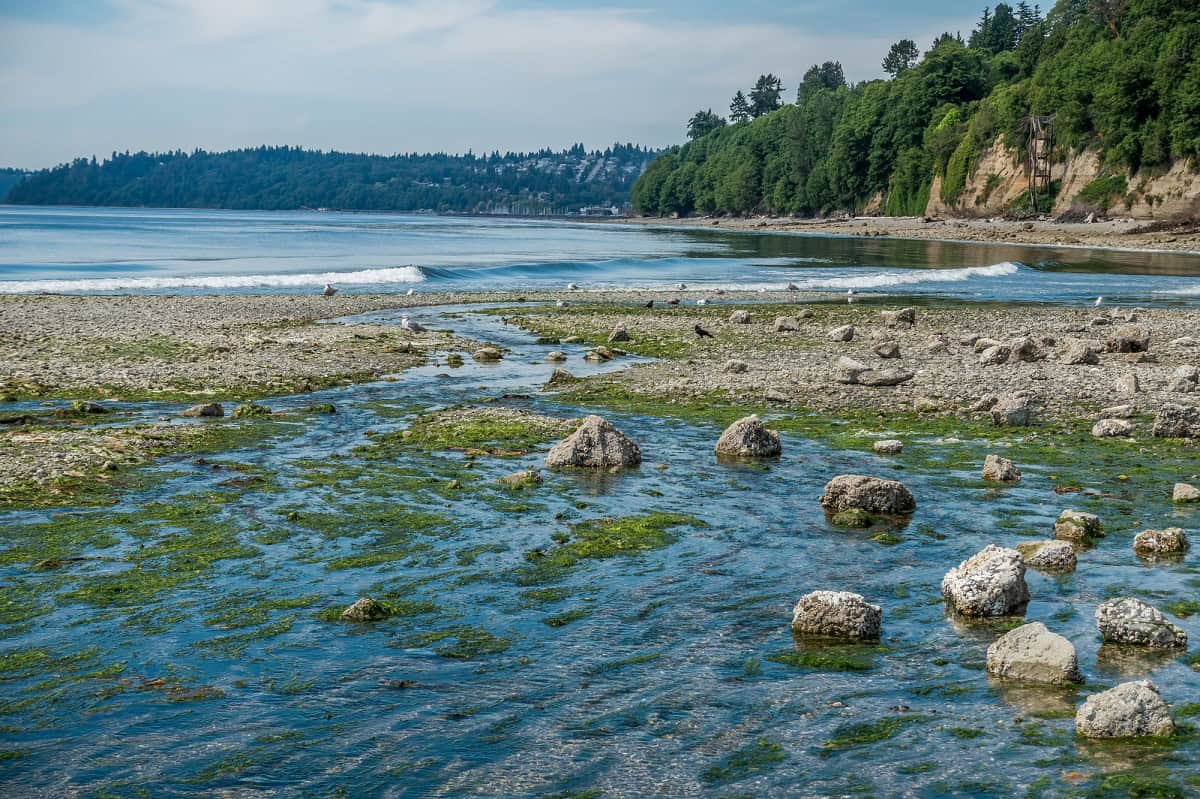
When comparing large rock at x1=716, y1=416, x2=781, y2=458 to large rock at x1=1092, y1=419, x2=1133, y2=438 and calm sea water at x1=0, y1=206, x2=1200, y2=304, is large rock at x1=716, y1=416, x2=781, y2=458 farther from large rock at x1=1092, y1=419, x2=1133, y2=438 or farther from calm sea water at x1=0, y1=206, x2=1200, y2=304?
calm sea water at x1=0, y1=206, x2=1200, y2=304

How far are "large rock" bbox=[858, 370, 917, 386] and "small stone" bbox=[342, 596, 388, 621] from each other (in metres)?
14.6

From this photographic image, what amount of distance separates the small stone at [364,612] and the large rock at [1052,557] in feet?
21.0

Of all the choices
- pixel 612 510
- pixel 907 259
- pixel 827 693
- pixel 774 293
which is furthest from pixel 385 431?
pixel 907 259

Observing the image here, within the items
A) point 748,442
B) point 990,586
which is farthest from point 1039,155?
point 990,586

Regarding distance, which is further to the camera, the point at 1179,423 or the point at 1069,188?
the point at 1069,188

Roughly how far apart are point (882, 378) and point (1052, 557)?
37.0 ft

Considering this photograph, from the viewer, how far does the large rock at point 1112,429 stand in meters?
17.3

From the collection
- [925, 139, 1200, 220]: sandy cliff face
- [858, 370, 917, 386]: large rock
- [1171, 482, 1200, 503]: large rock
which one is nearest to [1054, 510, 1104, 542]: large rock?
[1171, 482, 1200, 503]: large rock

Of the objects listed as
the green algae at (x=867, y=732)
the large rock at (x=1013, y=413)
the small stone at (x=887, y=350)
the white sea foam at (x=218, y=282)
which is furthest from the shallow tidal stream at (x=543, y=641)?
the white sea foam at (x=218, y=282)

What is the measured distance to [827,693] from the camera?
27.7 ft

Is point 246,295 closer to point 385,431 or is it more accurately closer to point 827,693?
point 385,431

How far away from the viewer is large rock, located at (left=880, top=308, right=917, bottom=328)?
34781 mm

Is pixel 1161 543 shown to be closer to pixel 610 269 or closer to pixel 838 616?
pixel 838 616

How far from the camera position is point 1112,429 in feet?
57.0
